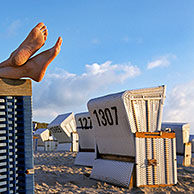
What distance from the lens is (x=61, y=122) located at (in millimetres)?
18266

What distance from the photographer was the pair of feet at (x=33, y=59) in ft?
11.2

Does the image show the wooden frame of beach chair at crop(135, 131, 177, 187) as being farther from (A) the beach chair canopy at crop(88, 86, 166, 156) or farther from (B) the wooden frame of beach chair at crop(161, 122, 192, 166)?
(B) the wooden frame of beach chair at crop(161, 122, 192, 166)

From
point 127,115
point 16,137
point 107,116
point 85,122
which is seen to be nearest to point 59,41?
point 16,137

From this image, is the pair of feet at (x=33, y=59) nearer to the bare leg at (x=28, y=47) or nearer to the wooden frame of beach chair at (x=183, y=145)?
the bare leg at (x=28, y=47)

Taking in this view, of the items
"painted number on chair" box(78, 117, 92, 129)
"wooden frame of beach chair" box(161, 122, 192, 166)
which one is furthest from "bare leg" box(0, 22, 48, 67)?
"wooden frame of beach chair" box(161, 122, 192, 166)

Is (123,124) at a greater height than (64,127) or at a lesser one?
greater

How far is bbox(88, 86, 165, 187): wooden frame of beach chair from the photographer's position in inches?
253

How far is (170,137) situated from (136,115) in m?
1.15

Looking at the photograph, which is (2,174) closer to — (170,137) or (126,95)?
(126,95)

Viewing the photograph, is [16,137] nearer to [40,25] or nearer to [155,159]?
[40,25]

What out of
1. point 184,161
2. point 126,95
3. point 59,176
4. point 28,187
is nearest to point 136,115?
point 126,95

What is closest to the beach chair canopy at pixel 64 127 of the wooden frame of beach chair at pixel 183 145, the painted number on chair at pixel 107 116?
the wooden frame of beach chair at pixel 183 145

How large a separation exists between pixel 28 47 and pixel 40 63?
0.25 metres

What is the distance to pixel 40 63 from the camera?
11.4 feet
